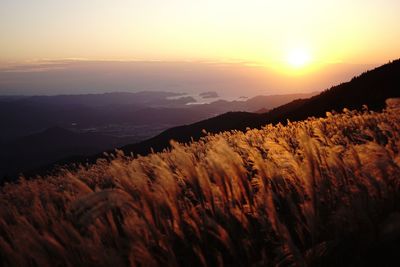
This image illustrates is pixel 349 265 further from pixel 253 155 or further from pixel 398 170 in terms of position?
pixel 253 155

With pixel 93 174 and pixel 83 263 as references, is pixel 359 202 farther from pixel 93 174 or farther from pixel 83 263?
pixel 93 174

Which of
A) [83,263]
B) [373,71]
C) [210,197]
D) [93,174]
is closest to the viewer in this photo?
[83,263]

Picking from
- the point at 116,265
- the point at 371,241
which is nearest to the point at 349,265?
the point at 371,241

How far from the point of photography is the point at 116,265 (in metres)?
2.14

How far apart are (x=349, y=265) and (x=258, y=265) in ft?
1.72

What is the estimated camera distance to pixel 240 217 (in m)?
2.74

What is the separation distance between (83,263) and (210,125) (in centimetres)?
7806

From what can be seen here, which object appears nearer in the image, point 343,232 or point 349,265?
point 349,265

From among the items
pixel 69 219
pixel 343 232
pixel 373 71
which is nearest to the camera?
pixel 343 232

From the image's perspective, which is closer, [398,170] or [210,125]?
[398,170]

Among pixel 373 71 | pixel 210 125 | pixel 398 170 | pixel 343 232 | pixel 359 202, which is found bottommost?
pixel 210 125

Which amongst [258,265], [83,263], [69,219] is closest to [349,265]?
[258,265]

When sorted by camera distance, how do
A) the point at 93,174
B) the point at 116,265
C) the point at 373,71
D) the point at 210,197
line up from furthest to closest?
the point at 373,71, the point at 93,174, the point at 210,197, the point at 116,265

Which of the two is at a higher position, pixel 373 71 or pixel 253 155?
pixel 373 71
